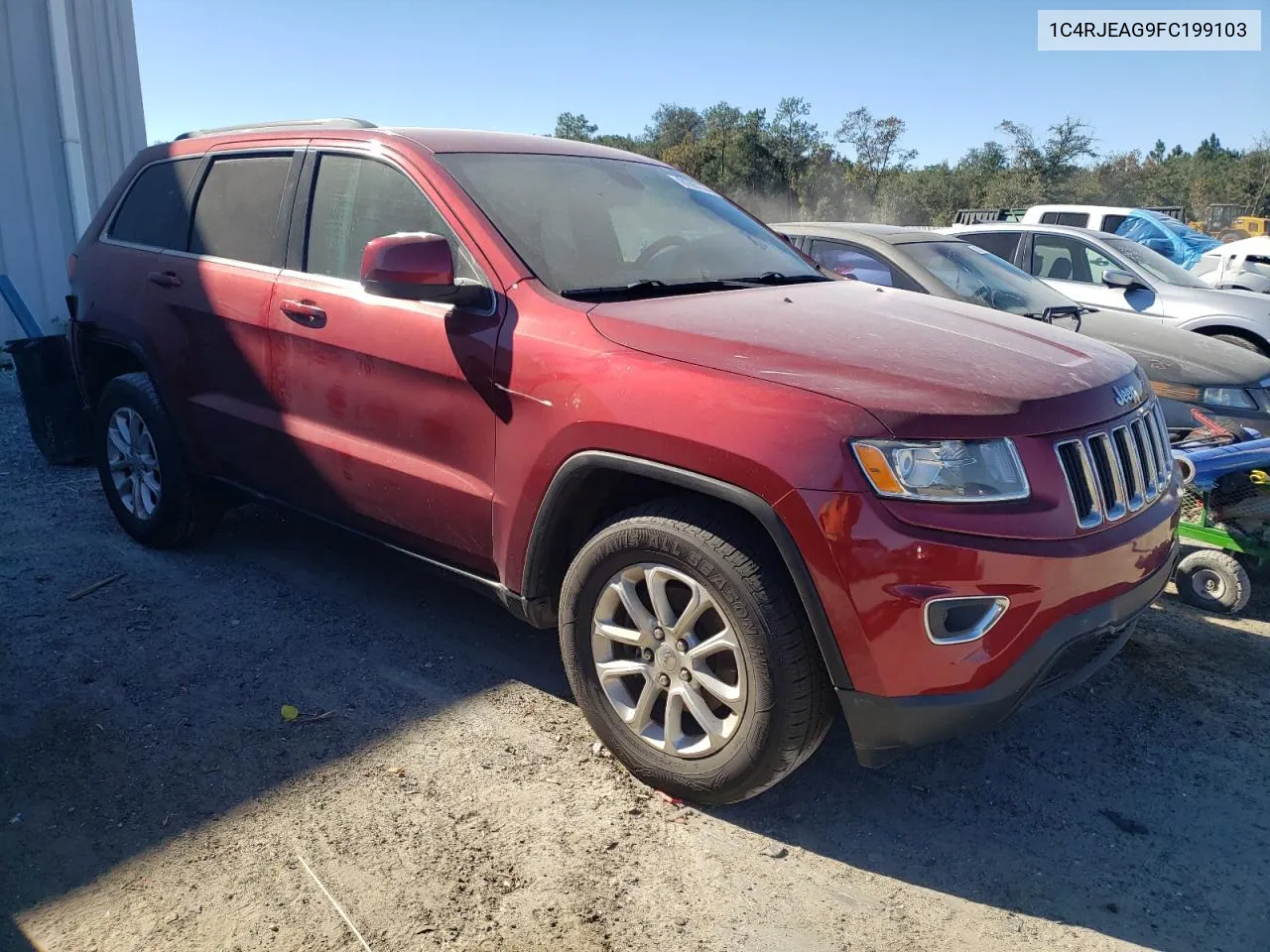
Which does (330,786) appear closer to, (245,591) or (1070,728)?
(245,591)

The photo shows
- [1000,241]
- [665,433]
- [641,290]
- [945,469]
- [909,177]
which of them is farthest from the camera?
[909,177]

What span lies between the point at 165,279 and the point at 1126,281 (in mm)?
7183

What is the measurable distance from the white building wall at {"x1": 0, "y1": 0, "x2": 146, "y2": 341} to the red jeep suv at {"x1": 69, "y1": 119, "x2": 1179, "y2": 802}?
22.5 feet

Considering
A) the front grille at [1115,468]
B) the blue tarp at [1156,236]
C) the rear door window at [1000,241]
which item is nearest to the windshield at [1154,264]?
the rear door window at [1000,241]

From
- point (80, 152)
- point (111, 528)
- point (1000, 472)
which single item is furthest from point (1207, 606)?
point (80, 152)

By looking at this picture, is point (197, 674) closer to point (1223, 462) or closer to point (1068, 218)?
point (1223, 462)

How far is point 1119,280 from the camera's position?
8.13 metres

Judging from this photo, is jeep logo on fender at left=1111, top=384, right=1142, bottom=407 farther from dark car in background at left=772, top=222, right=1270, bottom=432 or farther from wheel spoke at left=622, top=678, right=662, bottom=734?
dark car in background at left=772, top=222, right=1270, bottom=432

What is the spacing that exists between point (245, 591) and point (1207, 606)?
4.34 m

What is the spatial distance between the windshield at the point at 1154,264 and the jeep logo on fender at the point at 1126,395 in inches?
264

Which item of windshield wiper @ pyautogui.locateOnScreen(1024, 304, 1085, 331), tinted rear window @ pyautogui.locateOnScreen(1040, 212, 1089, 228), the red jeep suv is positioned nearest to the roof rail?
the red jeep suv

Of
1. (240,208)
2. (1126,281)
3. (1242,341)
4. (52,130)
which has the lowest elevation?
(1242,341)

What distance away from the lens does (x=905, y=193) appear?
3894cm

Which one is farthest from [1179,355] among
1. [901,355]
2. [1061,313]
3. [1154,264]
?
[901,355]
